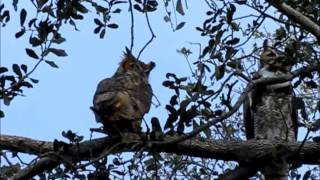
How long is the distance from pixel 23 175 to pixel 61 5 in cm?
96

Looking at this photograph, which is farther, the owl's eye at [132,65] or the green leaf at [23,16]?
the owl's eye at [132,65]

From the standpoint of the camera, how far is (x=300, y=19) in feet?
14.5

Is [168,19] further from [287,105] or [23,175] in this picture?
[287,105]

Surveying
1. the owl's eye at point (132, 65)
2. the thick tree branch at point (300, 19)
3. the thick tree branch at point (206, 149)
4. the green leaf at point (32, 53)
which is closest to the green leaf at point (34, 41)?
the green leaf at point (32, 53)

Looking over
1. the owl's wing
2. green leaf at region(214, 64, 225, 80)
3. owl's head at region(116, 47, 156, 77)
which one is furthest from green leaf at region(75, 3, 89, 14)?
owl's head at region(116, 47, 156, 77)

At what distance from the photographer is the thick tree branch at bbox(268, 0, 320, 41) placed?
4246 millimetres

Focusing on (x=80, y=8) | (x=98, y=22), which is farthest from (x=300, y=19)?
(x=80, y=8)

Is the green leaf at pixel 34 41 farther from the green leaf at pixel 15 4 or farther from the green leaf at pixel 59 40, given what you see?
the green leaf at pixel 15 4

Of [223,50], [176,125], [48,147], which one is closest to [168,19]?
[223,50]

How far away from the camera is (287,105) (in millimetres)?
6340

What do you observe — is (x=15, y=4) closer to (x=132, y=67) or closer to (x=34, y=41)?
(x=34, y=41)

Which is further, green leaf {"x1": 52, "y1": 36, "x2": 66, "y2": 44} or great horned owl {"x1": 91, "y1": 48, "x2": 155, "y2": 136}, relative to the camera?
great horned owl {"x1": 91, "y1": 48, "x2": 155, "y2": 136}

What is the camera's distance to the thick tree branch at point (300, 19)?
4.25m

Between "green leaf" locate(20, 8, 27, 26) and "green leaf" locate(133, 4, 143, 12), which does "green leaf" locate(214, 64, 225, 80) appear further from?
"green leaf" locate(20, 8, 27, 26)
